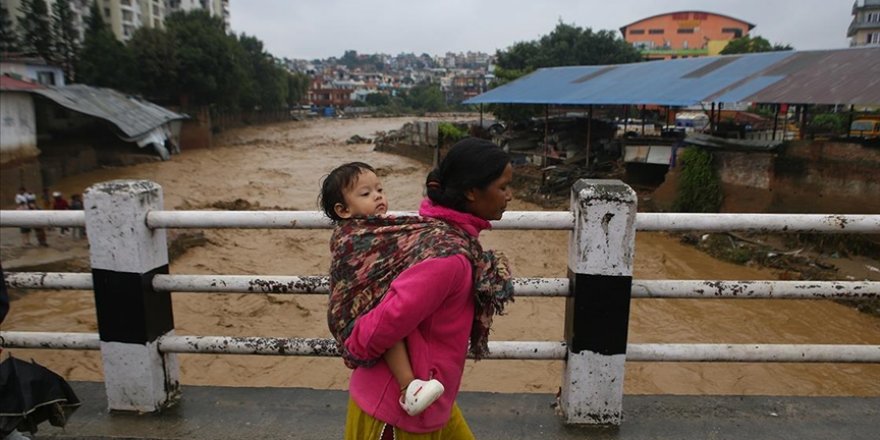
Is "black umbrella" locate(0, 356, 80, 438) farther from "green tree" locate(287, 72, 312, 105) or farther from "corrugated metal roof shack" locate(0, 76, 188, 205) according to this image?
"green tree" locate(287, 72, 312, 105)

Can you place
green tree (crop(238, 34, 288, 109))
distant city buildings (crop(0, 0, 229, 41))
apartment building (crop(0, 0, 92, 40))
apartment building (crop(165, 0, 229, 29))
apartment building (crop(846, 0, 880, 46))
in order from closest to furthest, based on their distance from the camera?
apartment building (crop(0, 0, 92, 40)) → distant city buildings (crop(0, 0, 229, 41)) → green tree (crop(238, 34, 288, 109)) → apartment building (crop(846, 0, 880, 46)) → apartment building (crop(165, 0, 229, 29))

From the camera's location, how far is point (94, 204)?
2.45 m

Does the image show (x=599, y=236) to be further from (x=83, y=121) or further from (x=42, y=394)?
(x=83, y=121)

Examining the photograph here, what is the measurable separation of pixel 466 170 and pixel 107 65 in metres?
37.4

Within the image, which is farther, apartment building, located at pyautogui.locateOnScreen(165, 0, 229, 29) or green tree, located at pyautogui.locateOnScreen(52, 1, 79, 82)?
apartment building, located at pyautogui.locateOnScreen(165, 0, 229, 29)

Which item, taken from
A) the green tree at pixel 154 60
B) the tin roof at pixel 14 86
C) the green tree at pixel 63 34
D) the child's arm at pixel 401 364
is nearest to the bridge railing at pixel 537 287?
the child's arm at pixel 401 364

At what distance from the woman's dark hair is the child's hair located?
233mm

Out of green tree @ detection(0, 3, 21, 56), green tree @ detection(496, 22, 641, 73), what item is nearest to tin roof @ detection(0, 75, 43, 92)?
green tree @ detection(0, 3, 21, 56)

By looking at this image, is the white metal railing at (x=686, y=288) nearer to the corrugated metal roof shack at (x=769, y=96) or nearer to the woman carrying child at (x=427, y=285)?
the woman carrying child at (x=427, y=285)

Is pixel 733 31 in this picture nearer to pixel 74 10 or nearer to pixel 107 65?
pixel 74 10

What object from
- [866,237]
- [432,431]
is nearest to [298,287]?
[432,431]

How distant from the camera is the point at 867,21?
5734 cm

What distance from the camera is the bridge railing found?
234 centimetres

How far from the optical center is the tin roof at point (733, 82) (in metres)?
11.4
